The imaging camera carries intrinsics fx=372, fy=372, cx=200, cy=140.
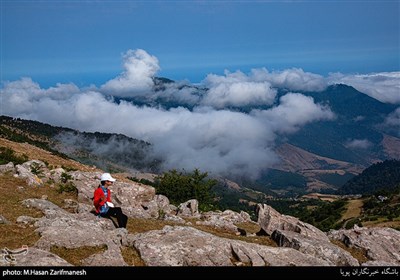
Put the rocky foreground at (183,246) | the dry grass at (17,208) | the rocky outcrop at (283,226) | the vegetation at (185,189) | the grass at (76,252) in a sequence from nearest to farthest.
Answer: the grass at (76,252)
the rocky foreground at (183,246)
the dry grass at (17,208)
the rocky outcrop at (283,226)
the vegetation at (185,189)

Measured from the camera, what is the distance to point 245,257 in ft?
58.9

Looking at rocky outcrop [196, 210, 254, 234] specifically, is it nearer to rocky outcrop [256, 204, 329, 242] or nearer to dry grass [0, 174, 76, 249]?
rocky outcrop [256, 204, 329, 242]

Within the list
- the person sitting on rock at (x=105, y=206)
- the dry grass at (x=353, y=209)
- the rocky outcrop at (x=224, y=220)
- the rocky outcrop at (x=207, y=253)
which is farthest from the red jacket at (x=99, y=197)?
the dry grass at (x=353, y=209)

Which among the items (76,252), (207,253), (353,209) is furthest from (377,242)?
(353,209)

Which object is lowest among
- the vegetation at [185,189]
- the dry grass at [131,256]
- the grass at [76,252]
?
the vegetation at [185,189]

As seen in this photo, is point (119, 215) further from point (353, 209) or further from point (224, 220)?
point (353, 209)

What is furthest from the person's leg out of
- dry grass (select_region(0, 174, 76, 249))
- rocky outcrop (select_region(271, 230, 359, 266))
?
rocky outcrop (select_region(271, 230, 359, 266))

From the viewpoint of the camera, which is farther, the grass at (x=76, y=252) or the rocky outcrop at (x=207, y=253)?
the rocky outcrop at (x=207, y=253)

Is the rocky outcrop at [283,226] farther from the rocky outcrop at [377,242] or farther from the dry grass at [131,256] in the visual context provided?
the dry grass at [131,256]

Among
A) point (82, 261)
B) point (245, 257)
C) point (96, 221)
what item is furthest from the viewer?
point (96, 221)

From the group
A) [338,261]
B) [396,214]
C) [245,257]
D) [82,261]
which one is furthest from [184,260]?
[396,214]

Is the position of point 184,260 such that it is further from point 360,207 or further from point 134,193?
point 360,207
